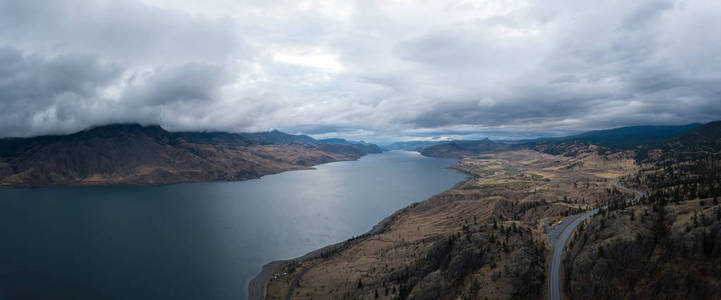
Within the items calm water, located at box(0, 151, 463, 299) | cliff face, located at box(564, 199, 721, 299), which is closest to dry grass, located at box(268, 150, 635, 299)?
cliff face, located at box(564, 199, 721, 299)

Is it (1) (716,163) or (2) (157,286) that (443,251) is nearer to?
(2) (157,286)

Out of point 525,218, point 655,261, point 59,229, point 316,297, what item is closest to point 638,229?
point 655,261

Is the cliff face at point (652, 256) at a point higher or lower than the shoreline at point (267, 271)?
higher

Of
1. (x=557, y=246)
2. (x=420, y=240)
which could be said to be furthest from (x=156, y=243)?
(x=557, y=246)

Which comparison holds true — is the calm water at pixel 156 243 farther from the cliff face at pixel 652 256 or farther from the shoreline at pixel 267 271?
the cliff face at pixel 652 256

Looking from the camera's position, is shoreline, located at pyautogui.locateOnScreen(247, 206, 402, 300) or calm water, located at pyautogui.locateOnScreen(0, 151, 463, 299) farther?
calm water, located at pyautogui.locateOnScreen(0, 151, 463, 299)

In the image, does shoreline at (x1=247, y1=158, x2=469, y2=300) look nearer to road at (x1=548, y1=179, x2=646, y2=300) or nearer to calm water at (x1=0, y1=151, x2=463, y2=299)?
calm water at (x1=0, y1=151, x2=463, y2=299)

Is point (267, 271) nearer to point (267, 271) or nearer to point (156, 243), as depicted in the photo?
point (267, 271)

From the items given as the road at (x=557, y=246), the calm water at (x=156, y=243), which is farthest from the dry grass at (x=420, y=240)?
the calm water at (x=156, y=243)
